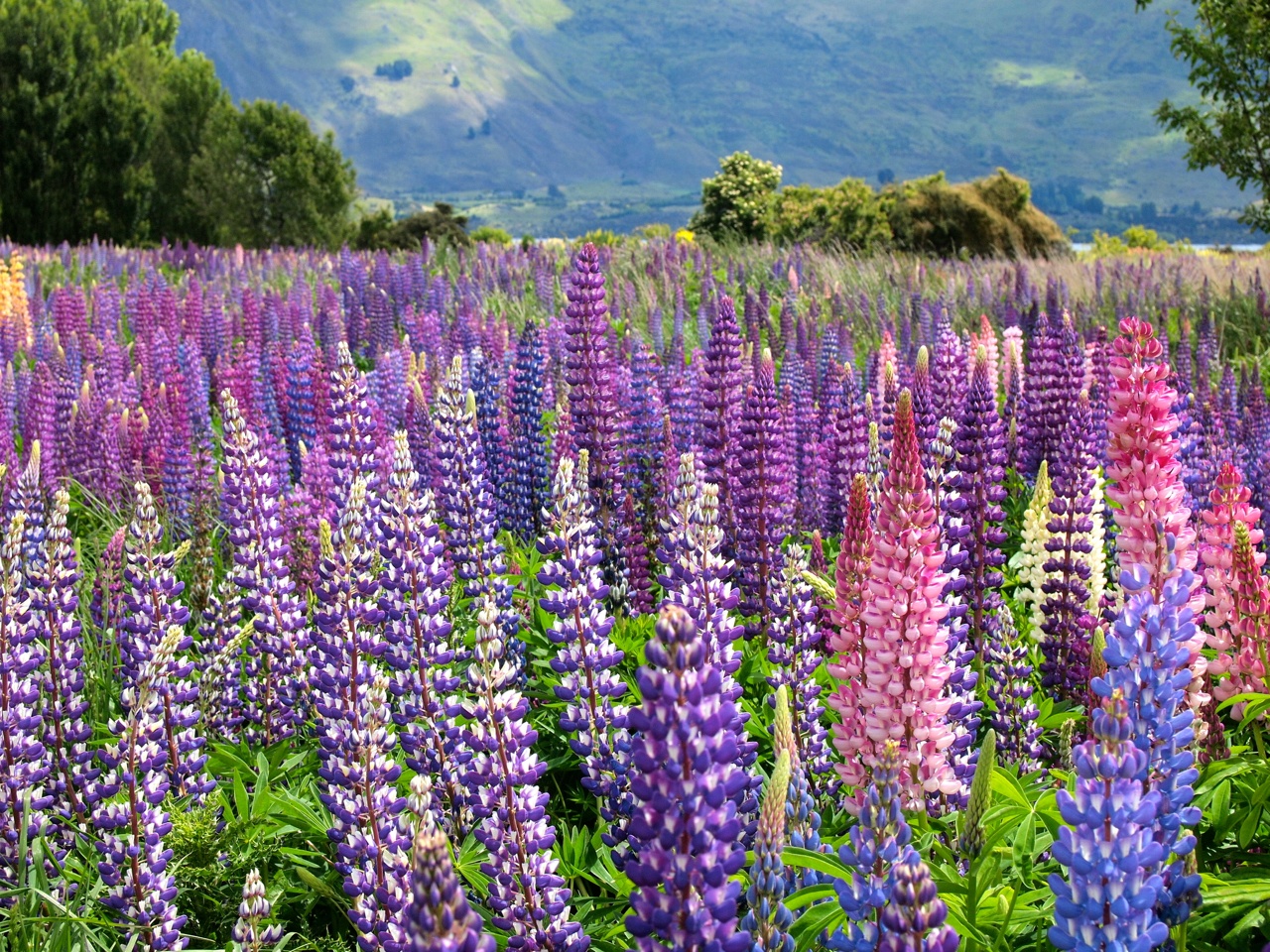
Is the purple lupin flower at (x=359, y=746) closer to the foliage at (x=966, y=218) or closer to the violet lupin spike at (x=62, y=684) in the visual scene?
the violet lupin spike at (x=62, y=684)

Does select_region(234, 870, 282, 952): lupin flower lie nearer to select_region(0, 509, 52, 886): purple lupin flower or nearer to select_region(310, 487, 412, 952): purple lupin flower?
select_region(310, 487, 412, 952): purple lupin flower

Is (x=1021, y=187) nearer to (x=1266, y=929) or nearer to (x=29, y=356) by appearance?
→ (x=29, y=356)

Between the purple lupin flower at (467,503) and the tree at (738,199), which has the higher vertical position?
the tree at (738,199)

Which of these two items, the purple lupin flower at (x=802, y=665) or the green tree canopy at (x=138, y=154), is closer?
the purple lupin flower at (x=802, y=665)

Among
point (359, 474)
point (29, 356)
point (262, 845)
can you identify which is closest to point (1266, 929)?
point (262, 845)

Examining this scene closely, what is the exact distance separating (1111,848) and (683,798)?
2.09ft

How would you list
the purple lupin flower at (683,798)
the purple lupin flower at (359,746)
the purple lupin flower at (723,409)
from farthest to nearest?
the purple lupin flower at (723,409)
the purple lupin flower at (359,746)
the purple lupin flower at (683,798)

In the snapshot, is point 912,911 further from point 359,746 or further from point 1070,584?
point 1070,584

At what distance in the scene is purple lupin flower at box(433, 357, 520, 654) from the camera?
14.0ft

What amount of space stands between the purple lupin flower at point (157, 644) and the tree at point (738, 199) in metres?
23.0

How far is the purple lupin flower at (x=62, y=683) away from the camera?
12.3 feet

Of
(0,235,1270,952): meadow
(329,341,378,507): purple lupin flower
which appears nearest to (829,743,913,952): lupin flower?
(0,235,1270,952): meadow

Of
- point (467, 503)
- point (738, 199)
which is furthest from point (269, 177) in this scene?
point (467, 503)

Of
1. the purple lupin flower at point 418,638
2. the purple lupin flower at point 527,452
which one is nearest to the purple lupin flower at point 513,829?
the purple lupin flower at point 418,638
